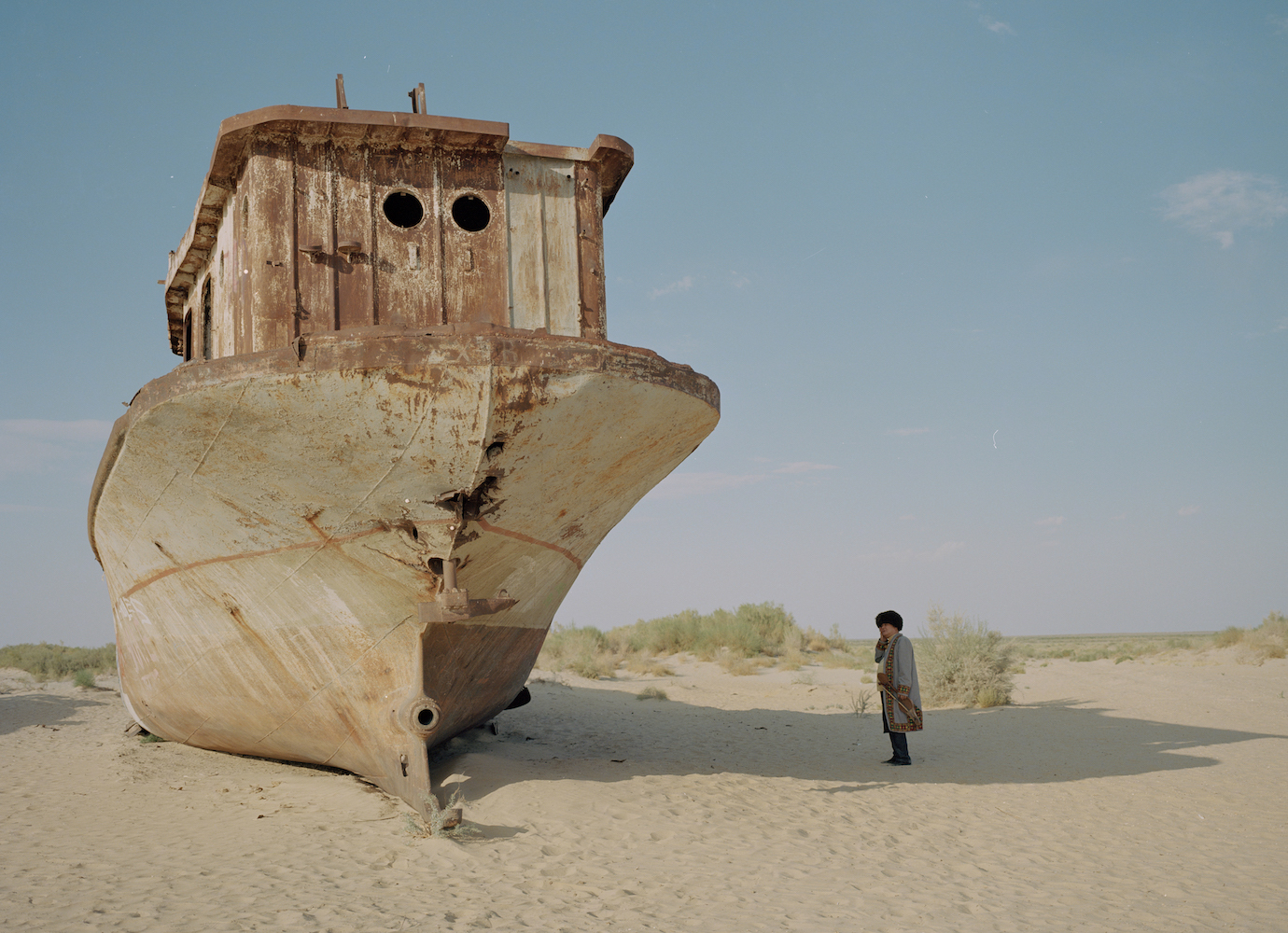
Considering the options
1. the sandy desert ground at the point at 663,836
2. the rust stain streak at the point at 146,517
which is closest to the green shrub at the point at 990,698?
the sandy desert ground at the point at 663,836

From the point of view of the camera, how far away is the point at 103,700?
1209 centimetres

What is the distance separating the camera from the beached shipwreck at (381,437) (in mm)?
4559

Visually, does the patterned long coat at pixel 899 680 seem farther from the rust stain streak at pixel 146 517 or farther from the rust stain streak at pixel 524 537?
the rust stain streak at pixel 146 517

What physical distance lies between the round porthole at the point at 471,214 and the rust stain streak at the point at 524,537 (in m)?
2.08

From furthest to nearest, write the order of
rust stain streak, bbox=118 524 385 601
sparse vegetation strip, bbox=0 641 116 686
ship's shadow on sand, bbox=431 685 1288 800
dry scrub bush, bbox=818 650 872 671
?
1. dry scrub bush, bbox=818 650 872 671
2. sparse vegetation strip, bbox=0 641 116 686
3. ship's shadow on sand, bbox=431 685 1288 800
4. rust stain streak, bbox=118 524 385 601

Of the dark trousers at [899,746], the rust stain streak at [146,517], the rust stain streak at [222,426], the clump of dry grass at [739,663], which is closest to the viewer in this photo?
the rust stain streak at [222,426]

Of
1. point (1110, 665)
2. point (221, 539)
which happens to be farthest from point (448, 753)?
point (1110, 665)

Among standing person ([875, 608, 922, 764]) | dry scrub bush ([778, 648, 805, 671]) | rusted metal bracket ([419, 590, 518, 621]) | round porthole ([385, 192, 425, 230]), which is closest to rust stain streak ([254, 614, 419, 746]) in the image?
rusted metal bracket ([419, 590, 518, 621])

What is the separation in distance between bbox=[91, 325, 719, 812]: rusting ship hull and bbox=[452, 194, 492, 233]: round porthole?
67.8 inches

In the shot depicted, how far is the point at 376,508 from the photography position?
492 cm

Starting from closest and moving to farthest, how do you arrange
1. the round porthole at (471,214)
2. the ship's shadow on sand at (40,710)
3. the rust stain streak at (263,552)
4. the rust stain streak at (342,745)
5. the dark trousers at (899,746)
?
the rust stain streak at (263,552) → the rust stain streak at (342,745) → the round porthole at (471,214) → the dark trousers at (899,746) → the ship's shadow on sand at (40,710)

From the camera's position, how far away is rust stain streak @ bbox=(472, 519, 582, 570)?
200 inches

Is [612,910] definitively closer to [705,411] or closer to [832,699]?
[705,411]

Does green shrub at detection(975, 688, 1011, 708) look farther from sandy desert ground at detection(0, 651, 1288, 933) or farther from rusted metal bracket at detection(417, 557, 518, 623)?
rusted metal bracket at detection(417, 557, 518, 623)
